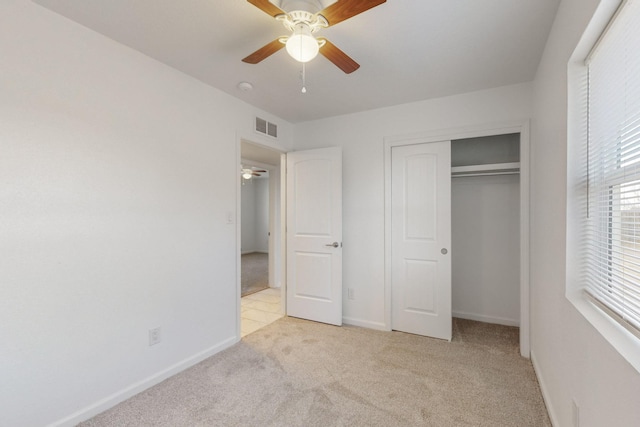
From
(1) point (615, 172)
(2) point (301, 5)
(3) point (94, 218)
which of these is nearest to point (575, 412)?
(1) point (615, 172)

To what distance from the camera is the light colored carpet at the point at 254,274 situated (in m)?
5.02

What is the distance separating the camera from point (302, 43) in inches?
58.1

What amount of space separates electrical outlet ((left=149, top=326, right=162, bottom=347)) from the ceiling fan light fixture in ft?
7.02

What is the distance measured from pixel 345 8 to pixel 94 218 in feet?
6.28

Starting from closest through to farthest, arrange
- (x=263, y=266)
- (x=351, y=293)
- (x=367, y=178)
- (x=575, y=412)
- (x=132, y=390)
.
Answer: (x=575, y=412), (x=132, y=390), (x=367, y=178), (x=351, y=293), (x=263, y=266)

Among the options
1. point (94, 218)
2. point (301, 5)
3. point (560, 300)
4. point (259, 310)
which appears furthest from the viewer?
point (259, 310)

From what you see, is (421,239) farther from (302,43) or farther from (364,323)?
(302,43)

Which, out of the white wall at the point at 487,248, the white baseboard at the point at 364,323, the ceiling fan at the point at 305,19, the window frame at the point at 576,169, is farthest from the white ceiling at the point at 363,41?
the white baseboard at the point at 364,323

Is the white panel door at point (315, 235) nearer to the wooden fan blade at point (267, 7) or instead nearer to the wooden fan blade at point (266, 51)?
the wooden fan blade at point (266, 51)

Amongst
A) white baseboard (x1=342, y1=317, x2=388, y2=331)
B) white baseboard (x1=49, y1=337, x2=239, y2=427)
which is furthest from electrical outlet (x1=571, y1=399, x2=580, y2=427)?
white baseboard (x1=49, y1=337, x2=239, y2=427)

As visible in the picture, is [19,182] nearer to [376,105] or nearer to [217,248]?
[217,248]

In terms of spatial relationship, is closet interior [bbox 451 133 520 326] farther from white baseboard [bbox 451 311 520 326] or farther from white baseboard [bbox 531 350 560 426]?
white baseboard [bbox 531 350 560 426]

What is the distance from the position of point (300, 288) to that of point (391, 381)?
5.28 feet

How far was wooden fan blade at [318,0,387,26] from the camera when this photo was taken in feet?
4.28
